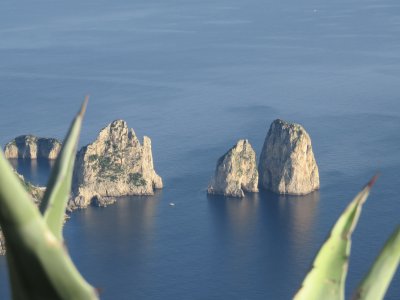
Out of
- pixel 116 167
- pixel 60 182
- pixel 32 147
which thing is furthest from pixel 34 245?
pixel 32 147

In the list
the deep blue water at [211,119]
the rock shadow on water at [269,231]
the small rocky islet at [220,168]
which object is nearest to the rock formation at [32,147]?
the deep blue water at [211,119]

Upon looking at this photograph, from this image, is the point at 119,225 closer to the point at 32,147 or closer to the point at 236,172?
the point at 236,172

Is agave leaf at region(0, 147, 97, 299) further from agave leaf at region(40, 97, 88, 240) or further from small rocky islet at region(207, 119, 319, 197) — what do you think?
small rocky islet at region(207, 119, 319, 197)

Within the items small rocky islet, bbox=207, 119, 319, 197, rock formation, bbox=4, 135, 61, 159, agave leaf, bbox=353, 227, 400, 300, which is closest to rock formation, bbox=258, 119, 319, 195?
small rocky islet, bbox=207, 119, 319, 197

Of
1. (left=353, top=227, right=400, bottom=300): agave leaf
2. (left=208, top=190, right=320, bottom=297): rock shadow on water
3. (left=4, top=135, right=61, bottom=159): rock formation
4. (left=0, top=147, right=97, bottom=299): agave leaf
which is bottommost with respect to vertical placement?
(left=208, top=190, right=320, bottom=297): rock shadow on water

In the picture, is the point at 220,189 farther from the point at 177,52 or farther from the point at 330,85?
the point at 177,52
